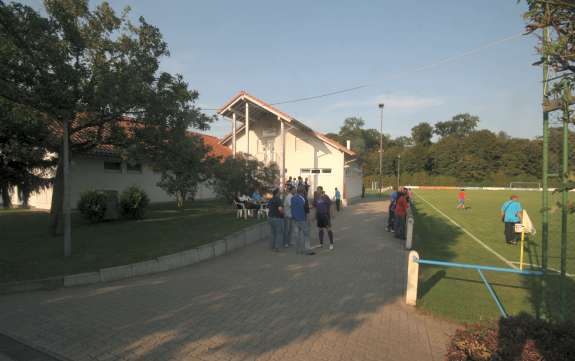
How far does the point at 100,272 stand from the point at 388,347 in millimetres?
5547

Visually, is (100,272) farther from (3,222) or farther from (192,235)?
(3,222)

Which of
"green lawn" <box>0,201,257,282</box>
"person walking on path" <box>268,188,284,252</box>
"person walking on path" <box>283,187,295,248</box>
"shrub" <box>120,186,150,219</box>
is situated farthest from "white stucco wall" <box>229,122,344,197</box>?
"person walking on path" <box>268,188,284,252</box>

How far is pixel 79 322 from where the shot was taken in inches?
192

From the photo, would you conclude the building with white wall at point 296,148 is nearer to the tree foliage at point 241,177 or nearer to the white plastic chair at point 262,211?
the tree foliage at point 241,177

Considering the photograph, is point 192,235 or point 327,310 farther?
point 192,235

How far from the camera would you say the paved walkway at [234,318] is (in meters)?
4.15

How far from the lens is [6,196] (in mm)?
18406

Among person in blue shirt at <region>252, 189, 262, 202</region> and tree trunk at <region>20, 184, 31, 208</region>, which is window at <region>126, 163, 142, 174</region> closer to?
tree trunk at <region>20, 184, 31, 208</region>

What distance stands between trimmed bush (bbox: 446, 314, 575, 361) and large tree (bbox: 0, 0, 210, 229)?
8909 mm

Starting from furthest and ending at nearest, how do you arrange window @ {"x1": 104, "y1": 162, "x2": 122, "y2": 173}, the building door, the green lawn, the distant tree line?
the distant tree line < the building door < window @ {"x1": 104, "y1": 162, "x2": 122, "y2": 173} < the green lawn

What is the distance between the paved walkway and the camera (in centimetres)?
415

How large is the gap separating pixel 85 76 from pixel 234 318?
831 cm

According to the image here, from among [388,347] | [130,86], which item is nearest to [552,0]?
[388,347]

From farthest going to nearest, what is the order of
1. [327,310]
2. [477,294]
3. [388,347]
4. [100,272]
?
[100,272]
[477,294]
[327,310]
[388,347]
